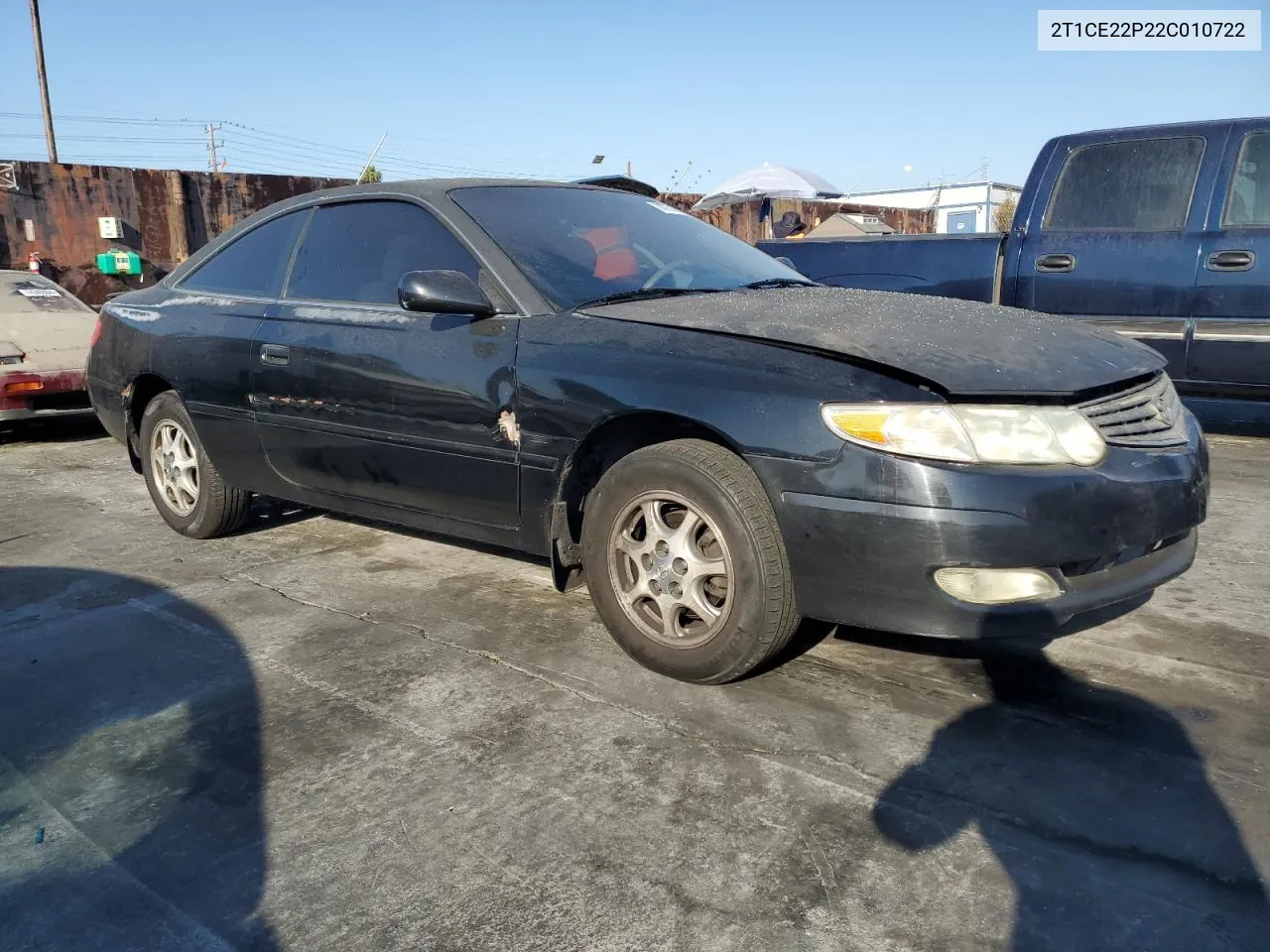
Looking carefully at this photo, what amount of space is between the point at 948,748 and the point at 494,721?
3.89ft

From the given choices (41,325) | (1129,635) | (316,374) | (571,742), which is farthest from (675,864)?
(41,325)

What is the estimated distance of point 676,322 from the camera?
3010 mm

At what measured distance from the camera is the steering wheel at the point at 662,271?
3.50 meters

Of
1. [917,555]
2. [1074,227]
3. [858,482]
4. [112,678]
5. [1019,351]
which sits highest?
[1074,227]

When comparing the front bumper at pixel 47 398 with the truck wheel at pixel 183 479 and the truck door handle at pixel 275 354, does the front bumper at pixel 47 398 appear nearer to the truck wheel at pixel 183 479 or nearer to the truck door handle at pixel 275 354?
the truck wheel at pixel 183 479

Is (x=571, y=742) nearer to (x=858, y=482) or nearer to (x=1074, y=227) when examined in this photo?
(x=858, y=482)

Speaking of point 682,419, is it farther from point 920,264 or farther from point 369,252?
point 920,264

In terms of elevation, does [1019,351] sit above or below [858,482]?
above

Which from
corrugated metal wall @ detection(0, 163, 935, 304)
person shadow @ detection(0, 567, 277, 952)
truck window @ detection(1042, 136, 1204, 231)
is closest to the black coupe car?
person shadow @ detection(0, 567, 277, 952)

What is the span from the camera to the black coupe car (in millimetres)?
2508

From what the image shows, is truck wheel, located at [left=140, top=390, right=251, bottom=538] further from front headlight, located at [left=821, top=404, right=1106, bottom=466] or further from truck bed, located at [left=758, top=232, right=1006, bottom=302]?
truck bed, located at [left=758, top=232, right=1006, bottom=302]

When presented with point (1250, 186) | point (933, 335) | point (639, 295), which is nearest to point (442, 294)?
point (639, 295)

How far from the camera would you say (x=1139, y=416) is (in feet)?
9.24

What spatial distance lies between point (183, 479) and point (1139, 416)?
396 centimetres
